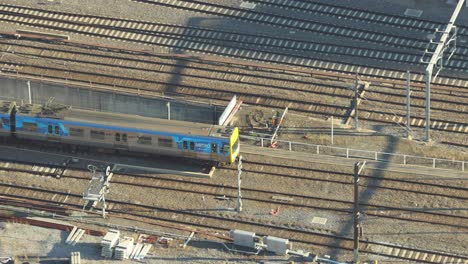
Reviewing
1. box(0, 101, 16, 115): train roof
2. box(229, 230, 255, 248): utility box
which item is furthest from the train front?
box(0, 101, 16, 115): train roof

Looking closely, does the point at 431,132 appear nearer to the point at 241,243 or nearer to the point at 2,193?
the point at 241,243

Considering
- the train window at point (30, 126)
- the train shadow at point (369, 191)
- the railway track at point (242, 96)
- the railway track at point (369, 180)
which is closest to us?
the train shadow at point (369, 191)

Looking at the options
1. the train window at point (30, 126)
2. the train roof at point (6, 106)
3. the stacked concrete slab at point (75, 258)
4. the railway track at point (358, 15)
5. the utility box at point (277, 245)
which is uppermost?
the railway track at point (358, 15)

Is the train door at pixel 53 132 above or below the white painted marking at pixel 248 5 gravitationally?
below

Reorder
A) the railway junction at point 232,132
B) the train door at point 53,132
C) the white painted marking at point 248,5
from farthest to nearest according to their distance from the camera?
the white painted marking at point 248,5 < the train door at point 53,132 < the railway junction at point 232,132

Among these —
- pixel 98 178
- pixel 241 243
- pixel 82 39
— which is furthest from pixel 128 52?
pixel 241 243

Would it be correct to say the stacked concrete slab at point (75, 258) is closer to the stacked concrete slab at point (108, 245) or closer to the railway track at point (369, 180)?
the stacked concrete slab at point (108, 245)

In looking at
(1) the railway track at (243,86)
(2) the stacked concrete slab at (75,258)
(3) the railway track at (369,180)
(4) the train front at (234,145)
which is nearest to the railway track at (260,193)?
(3) the railway track at (369,180)

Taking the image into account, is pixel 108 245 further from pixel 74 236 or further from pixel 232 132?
pixel 232 132
